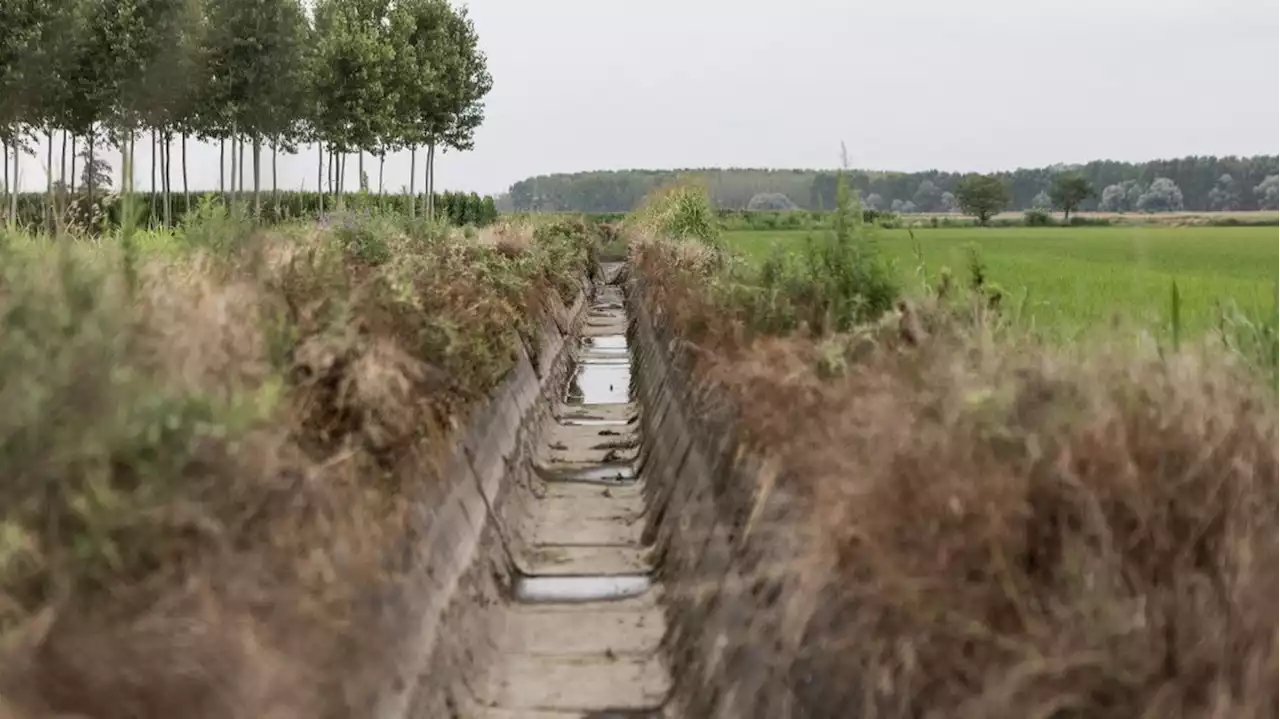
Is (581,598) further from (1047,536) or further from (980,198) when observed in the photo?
(980,198)

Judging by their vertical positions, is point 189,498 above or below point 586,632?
above

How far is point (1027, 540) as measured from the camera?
136 inches

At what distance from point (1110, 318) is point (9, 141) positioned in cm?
3339

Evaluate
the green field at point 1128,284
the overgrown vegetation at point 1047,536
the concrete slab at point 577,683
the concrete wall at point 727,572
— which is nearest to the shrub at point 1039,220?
the green field at point 1128,284

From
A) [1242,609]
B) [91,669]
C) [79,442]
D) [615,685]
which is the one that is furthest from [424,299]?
[1242,609]

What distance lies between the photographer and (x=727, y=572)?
19.3 feet

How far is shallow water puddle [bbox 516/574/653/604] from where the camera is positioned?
7.67 metres

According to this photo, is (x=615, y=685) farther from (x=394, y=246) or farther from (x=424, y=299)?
(x=394, y=246)

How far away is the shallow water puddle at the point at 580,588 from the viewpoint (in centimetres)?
767

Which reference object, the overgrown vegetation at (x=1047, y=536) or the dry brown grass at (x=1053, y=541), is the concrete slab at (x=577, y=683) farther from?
the dry brown grass at (x=1053, y=541)

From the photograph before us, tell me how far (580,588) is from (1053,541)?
15.7ft

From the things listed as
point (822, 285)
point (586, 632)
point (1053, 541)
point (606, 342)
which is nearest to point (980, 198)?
point (606, 342)

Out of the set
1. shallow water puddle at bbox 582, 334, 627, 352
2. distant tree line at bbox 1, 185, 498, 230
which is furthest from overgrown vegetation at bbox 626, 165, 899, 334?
shallow water puddle at bbox 582, 334, 627, 352

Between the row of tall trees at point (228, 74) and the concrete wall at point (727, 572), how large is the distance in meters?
19.1
